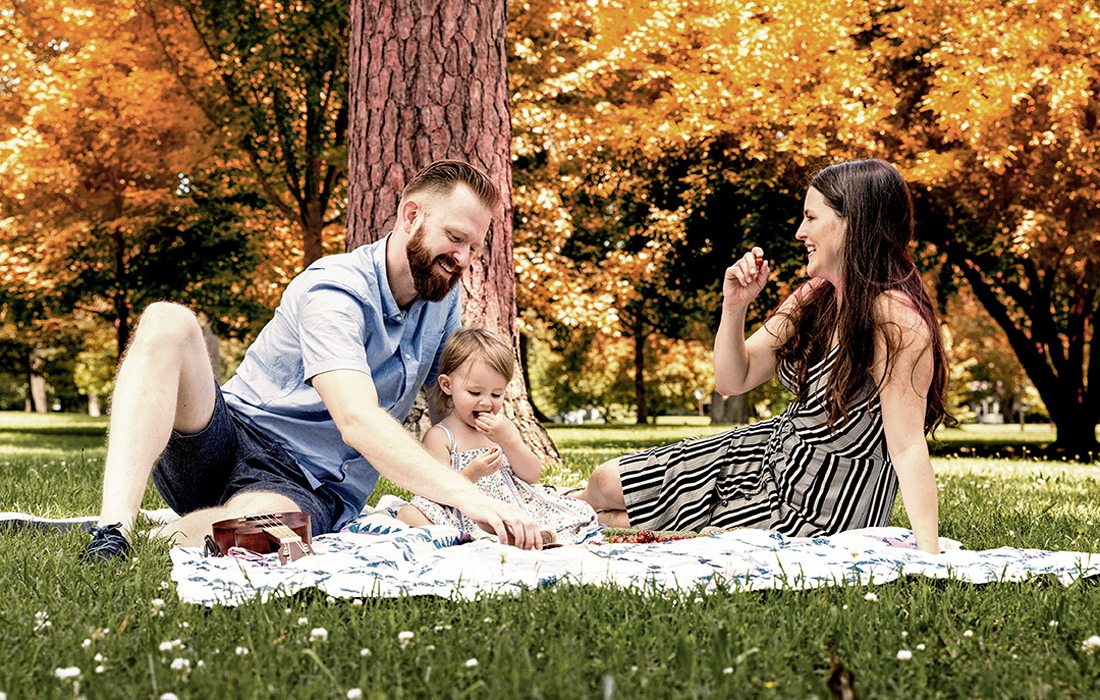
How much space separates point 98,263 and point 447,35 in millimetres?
11152

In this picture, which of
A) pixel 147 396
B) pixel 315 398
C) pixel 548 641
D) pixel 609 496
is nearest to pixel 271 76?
pixel 609 496

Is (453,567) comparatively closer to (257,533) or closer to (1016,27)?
(257,533)

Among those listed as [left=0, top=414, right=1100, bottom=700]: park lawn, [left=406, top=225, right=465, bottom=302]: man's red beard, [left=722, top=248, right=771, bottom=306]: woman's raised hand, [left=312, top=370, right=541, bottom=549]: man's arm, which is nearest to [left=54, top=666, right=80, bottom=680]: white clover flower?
[left=0, top=414, right=1100, bottom=700]: park lawn

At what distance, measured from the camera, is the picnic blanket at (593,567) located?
9.03 feet

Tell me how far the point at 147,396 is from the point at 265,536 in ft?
1.95

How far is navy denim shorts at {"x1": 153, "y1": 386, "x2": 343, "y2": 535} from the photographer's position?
12.0 ft

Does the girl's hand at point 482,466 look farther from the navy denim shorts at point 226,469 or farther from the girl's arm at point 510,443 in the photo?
the navy denim shorts at point 226,469

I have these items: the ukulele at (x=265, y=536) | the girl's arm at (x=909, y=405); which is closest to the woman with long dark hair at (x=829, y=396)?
the girl's arm at (x=909, y=405)

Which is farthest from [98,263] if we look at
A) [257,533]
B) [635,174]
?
[257,533]

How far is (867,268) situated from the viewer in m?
3.80

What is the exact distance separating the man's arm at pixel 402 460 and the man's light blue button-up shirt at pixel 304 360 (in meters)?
0.22

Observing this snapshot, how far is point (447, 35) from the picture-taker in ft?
20.2

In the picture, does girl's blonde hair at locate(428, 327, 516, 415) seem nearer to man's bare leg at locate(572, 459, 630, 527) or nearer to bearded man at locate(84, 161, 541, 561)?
bearded man at locate(84, 161, 541, 561)

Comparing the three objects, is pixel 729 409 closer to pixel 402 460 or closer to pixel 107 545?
pixel 402 460
